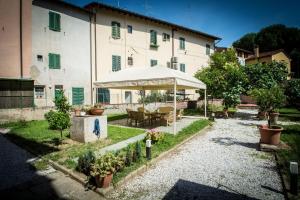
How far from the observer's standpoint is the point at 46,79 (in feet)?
56.9

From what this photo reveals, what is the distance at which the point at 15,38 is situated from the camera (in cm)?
1598

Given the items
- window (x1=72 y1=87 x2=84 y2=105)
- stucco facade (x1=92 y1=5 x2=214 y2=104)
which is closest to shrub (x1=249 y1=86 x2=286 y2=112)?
stucco facade (x1=92 y1=5 x2=214 y2=104)

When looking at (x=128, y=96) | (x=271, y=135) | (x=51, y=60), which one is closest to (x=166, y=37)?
(x=128, y=96)

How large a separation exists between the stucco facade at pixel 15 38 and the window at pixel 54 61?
1538 mm

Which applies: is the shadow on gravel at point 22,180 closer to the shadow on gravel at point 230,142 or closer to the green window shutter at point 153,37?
the shadow on gravel at point 230,142

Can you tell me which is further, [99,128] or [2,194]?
[99,128]

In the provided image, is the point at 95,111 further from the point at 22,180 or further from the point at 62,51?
the point at 62,51

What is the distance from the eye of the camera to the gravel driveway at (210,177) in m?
4.80

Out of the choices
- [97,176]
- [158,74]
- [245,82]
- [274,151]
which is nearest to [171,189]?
[97,176]

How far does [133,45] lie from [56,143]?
1676cm

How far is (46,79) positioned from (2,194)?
14067 mm

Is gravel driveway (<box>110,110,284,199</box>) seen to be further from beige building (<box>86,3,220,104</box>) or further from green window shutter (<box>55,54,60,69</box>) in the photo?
green window shutter (<box>55,54,60,69</box>)

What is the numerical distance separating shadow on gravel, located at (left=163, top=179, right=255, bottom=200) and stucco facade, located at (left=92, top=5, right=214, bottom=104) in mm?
15159

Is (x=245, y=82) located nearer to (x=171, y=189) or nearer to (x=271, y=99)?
(x=271, y=99)
